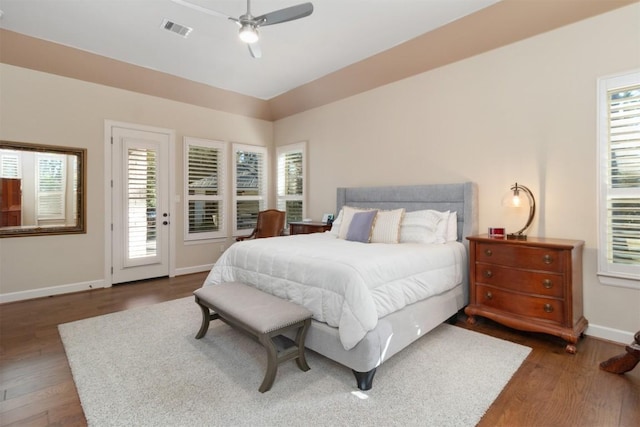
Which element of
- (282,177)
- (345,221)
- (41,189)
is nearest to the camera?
(345,221)

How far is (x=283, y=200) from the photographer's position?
6.42 metres

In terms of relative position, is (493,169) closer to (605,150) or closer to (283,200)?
(605,150)

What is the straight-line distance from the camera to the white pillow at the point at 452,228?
3.53 m

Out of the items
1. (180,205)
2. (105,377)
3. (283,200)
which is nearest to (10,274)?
(180,205)

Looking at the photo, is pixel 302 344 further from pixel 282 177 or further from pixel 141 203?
pixel 282 177

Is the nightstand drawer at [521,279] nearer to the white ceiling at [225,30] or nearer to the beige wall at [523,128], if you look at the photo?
the beige wall at [523,128]

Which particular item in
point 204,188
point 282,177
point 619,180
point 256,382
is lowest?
point 256,382

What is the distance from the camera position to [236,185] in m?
6.04

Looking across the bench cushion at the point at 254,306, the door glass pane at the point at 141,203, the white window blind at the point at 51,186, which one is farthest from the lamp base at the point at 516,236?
the white window blind at the point at 51,186

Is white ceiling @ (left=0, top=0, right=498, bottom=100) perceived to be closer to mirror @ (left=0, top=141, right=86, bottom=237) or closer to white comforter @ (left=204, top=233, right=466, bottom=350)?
mirror @ (left=0, top=141, right=86, bottom=237)

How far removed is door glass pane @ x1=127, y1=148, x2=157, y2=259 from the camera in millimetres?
4832

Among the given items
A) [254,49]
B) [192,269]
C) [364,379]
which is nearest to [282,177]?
[192,269]

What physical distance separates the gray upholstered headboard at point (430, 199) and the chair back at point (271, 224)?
1.37 meters

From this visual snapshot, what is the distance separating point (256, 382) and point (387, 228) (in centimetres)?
205
